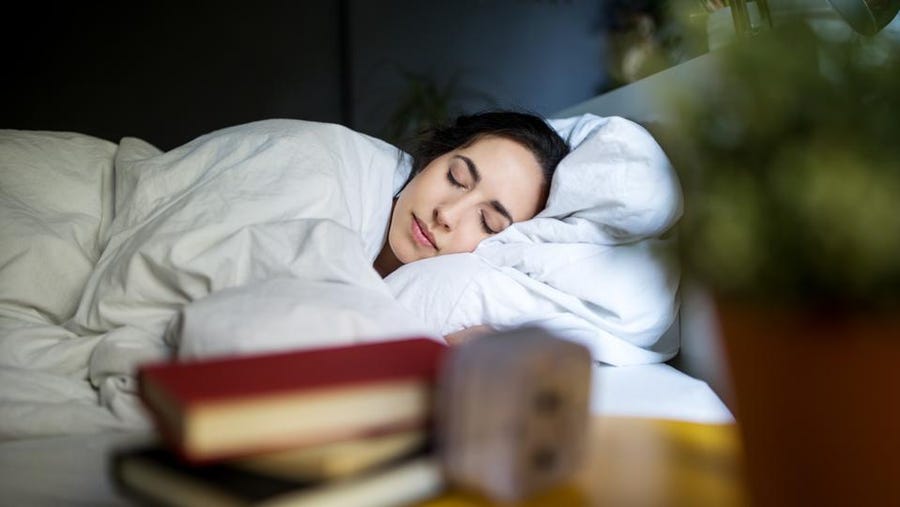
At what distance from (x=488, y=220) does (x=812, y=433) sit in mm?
1176

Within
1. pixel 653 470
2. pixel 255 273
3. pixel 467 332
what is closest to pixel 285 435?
pixel 653 470

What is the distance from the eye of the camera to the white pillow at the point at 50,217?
3.68 ft

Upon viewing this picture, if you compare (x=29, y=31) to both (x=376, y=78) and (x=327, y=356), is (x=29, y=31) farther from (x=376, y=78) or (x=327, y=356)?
(x=327, y=356)

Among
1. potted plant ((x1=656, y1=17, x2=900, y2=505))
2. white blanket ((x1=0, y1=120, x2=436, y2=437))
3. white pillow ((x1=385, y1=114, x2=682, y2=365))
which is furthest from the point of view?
white pillow ((x1=385, y1=114, x2=682, y2=365))

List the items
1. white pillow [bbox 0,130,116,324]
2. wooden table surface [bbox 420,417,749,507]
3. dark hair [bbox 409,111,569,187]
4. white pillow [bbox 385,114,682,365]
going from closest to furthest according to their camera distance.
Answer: wooden table surface [bbox 420,417,749,507]
white pillow [bbox 0,130,116,324]
white pillow [bbox 385,114,682,365]
dark hair [bbox 409,111,569,187]

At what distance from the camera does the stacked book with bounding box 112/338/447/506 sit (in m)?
0.36

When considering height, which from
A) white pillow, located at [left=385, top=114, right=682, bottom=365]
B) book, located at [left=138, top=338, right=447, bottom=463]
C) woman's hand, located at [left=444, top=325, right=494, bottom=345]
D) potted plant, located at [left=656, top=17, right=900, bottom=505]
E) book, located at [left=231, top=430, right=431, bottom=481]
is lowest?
woman's hand, located at [left=444, top=325, right=494, bottom=345]

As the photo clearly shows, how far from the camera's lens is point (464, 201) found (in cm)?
145

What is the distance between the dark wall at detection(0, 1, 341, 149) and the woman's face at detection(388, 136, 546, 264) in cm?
144

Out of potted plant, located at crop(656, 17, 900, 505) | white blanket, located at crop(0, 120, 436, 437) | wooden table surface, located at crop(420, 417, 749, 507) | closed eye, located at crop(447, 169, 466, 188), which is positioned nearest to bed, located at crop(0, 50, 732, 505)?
white blanket, located at crop(0, 120, 436, 437)

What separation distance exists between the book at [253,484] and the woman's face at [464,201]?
3.41 ft

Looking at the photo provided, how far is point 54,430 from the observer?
0.78 m

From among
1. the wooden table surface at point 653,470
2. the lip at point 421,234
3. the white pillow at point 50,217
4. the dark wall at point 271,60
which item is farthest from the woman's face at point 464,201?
the dark wall at point 271,60

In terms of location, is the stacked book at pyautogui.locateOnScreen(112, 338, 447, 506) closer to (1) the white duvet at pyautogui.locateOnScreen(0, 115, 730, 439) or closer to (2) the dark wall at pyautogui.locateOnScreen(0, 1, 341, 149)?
(1) the white duvet at pyautogui.locateOnScreen(0, 115, 730, 439)
